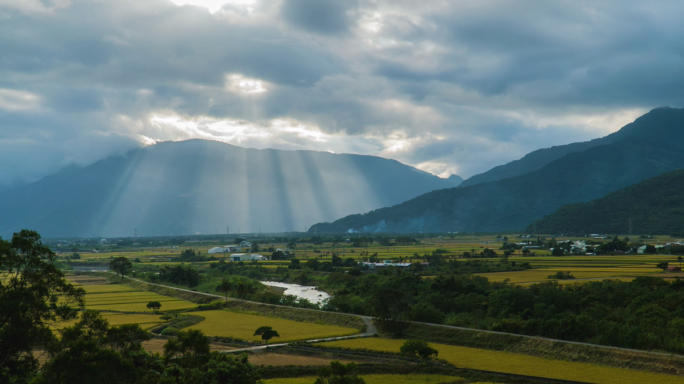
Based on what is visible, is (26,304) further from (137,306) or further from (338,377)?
(137,306)

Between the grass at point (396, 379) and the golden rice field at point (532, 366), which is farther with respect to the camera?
the grass at point (396, 379)

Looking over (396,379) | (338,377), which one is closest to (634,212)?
(396,379)

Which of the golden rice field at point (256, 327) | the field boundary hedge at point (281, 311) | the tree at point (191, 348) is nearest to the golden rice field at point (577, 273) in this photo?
the field boundary hedge at point (281, 311)

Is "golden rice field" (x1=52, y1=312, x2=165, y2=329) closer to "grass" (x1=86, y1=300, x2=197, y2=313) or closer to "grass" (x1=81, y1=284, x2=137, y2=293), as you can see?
"grass" (x1=86, y1=300, x2=197, y2=313)

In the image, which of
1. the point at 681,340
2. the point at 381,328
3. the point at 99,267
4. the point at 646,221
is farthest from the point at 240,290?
the point at 646,221

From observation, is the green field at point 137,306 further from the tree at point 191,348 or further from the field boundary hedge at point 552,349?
the tree at point 191,348

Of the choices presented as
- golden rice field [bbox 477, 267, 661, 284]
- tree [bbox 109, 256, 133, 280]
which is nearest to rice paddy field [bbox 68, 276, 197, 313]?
tree [bbox 109, 256, 133, 280]
